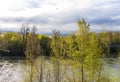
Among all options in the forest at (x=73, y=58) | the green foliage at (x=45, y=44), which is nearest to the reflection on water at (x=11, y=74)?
the forest at (x=73, y=58)

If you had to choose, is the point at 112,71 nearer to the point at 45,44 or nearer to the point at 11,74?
the point at 11,74

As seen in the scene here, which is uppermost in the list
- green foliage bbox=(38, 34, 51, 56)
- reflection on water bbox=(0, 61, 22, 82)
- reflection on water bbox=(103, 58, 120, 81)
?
green foliage bbox=(38, 34, 51, 56)

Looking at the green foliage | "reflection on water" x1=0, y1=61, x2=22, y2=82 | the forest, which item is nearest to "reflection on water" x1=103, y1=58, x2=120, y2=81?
the forest

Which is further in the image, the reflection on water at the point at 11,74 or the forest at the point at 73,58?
the reflection on water at the point at 11,74

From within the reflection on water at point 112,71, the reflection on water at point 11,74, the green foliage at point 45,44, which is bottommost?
the reflection on water at point 11,74

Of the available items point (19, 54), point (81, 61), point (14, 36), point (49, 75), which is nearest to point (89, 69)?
point (81, 61)

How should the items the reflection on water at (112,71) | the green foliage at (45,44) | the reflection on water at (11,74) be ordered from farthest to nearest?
the green foliage at (45,44), the reflection on water at (11,74), the reflection on water at (112,71)

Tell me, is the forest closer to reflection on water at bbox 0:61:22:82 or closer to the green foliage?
reflection on water at bbox 0:61:22:82

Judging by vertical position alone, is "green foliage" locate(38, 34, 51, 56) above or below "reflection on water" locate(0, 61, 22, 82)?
above

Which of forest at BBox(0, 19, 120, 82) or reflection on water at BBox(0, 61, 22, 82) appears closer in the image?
forest at BBox(0, 19, 120, 82)

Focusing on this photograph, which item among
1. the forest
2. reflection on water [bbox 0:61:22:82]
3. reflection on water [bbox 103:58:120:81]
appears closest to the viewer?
the forest

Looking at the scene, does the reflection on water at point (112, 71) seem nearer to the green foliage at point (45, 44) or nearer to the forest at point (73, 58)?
the forest at point (73, 58)

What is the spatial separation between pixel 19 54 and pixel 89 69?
79402 millimetres

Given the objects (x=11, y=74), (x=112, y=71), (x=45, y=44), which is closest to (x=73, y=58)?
(x=112, y=71)
